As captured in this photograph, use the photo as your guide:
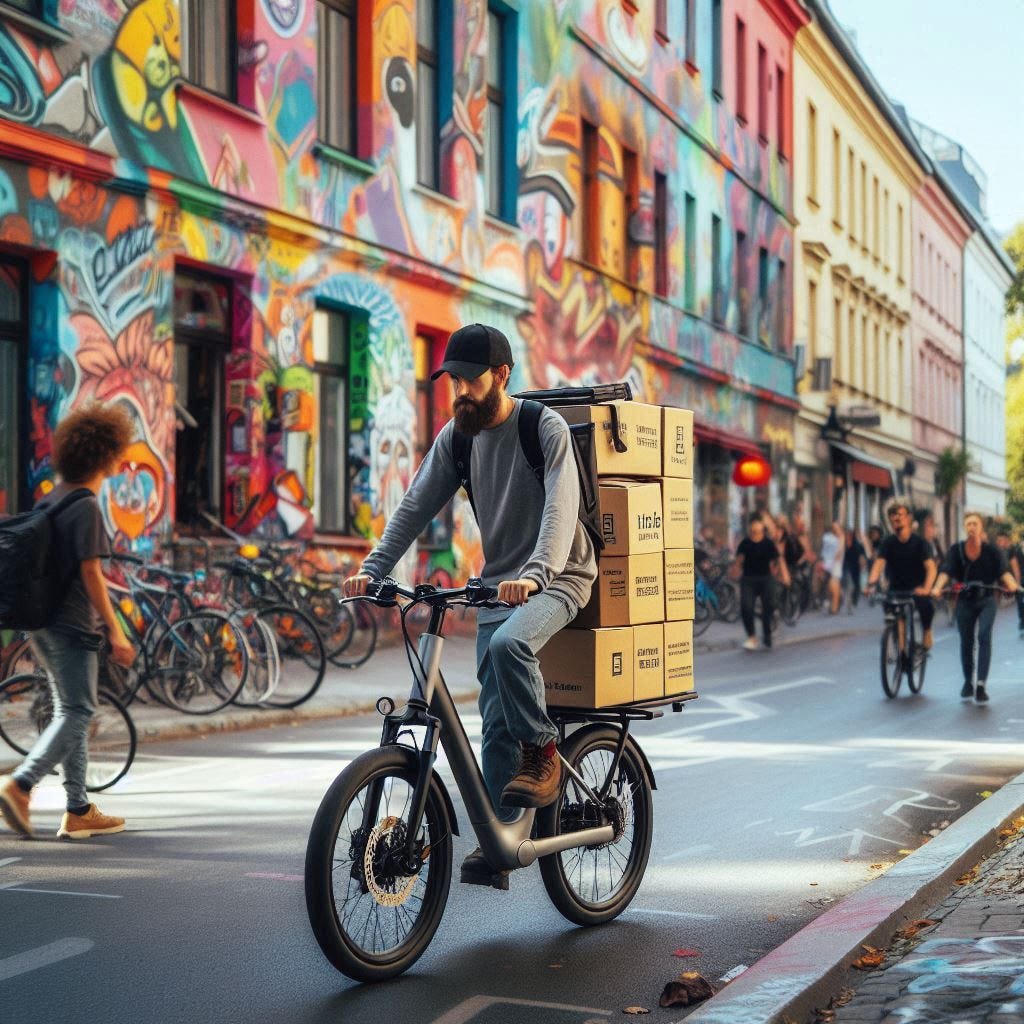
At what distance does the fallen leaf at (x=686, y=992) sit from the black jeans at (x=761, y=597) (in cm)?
1687

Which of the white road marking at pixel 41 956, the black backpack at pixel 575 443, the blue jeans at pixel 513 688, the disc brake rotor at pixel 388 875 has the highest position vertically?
the black backpack at pixel 575 443

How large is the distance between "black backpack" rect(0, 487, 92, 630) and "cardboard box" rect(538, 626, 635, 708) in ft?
8.88

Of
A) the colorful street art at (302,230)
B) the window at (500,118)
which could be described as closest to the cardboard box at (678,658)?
the colorful street art at (302,230)

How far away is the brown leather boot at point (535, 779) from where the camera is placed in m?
5.43

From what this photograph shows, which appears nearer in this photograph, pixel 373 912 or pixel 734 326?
pixel 373 912

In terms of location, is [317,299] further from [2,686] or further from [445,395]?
[2,686]

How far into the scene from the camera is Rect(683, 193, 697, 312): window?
3181 centimetres

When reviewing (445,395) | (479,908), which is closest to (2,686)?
(479,908)

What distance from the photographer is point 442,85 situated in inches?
835

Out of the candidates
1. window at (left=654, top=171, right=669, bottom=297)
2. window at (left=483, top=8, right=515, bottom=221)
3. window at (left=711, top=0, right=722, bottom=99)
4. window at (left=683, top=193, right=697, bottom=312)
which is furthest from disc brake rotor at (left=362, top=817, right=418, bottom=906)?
window at (left=711, top=0, right=722, bottom=99)

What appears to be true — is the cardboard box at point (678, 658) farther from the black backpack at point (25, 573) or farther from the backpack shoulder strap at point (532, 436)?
the black backpack at point (25, 573)

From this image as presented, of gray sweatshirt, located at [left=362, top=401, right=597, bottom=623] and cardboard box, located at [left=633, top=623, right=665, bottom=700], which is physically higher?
gray sweatshirt, located at [left=362, top=401, right=597, bottom=623]

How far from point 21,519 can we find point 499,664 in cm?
317

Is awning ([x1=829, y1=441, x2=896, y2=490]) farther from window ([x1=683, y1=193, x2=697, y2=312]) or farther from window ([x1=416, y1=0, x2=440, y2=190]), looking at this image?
window ([x1=416, y1=0, x2=440, y2=190])
